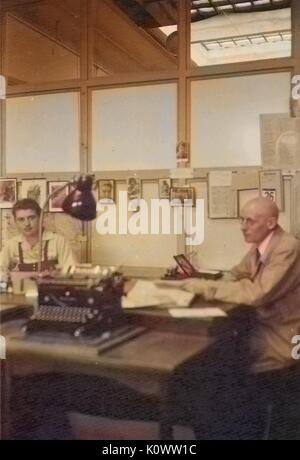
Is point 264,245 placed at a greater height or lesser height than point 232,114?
lesser


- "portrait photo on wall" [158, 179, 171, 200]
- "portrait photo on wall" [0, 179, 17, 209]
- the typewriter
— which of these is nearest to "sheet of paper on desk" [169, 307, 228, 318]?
the typewriter

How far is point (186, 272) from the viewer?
1.24m

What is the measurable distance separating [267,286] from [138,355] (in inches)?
12.4

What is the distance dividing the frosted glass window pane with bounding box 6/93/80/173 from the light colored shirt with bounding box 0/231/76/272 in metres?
0.16

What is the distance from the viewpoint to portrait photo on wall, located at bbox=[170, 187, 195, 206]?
49.0 inches

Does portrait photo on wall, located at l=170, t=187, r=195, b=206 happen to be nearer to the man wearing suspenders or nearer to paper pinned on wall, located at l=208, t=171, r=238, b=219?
paper pinned on wall, located at l=208, t=171, r=238, b=219

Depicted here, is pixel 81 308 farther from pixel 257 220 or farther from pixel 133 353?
pixel 257 220

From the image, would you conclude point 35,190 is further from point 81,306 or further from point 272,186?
point 272,186

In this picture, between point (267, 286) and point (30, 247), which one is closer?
point (267, 286)

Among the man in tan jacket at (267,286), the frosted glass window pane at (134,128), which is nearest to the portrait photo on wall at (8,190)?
the frosted glass window pane at (134,128)

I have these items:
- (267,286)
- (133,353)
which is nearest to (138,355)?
(133,353)

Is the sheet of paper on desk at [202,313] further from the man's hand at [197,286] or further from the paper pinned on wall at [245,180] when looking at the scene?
the paper pinned on wall at [245,180]

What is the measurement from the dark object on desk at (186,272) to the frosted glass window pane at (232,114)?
0.71 ft

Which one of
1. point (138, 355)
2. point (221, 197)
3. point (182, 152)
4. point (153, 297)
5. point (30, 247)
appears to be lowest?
point (138, 355)
